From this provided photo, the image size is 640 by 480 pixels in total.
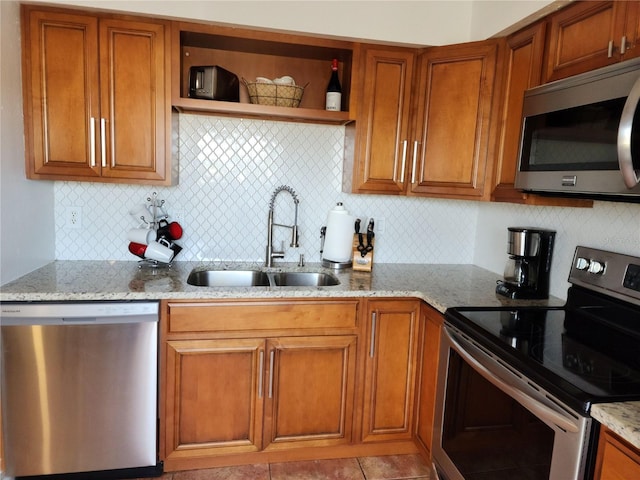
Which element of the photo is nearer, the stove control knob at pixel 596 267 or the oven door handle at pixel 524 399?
the oven door handle at pixel 524 399

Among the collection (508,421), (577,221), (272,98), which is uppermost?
A: (272,98)

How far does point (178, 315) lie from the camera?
1936mm

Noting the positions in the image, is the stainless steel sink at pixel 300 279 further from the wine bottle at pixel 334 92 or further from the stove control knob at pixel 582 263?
the stove control knob at pixel 582 263

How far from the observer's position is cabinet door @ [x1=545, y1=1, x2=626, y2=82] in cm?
149

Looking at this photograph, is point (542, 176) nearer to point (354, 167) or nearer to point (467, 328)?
point (467, 328)

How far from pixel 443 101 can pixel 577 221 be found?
87 cm

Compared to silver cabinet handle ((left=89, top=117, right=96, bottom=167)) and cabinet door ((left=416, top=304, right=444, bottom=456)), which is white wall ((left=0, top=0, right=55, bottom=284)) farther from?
cabinet door ((left=416, top=304, right=444, bottom=456))

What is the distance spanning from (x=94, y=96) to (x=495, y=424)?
2192 mm

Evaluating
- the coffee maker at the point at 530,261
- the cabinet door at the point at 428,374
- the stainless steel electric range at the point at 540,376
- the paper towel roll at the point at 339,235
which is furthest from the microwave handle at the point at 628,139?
the paper towel roll at the point at 339,235

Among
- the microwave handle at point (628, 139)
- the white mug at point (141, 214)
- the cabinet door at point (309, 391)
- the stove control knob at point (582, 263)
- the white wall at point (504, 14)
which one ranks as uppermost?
the white wall at point (504, 14)

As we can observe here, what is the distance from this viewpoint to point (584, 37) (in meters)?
1.64

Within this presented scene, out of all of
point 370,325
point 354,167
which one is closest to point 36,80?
point 354,167

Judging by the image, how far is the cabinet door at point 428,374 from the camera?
2.02 m

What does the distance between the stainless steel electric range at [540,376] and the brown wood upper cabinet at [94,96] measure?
1658 millimetres
